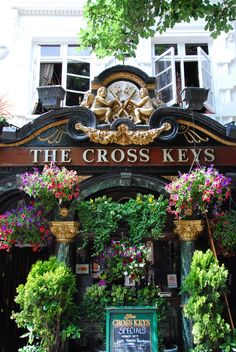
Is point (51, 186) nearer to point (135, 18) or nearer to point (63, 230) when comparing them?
point (63, 230)

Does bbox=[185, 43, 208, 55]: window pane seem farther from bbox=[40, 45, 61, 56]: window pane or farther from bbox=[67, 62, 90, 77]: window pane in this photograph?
bbox=[40, 45, 61, 56]: window pane

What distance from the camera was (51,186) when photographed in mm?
5316

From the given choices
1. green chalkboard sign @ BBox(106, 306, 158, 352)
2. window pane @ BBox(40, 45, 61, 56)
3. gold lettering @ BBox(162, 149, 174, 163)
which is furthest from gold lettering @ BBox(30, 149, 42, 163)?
window pane @ BBox(40, 45, 61, 56)

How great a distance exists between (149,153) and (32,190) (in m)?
2.10

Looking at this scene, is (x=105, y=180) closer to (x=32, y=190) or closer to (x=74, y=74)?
(x=32, y=190)

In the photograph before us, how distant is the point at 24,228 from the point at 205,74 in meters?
5.26

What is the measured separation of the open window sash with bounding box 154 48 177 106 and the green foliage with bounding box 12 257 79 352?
4552mm

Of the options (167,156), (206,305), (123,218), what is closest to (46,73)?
(167,156)

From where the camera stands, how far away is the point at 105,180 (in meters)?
6.07

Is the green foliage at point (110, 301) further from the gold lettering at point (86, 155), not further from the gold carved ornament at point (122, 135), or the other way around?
the gold carved ornament at point (122, 135)

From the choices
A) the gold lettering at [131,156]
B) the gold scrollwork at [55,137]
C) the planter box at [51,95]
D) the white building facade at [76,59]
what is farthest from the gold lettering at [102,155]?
the white building facade at [76,59]

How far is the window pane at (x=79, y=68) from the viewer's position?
8414 millimetres

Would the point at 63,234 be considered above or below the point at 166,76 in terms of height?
below

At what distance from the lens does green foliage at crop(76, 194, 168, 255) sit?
540cm
